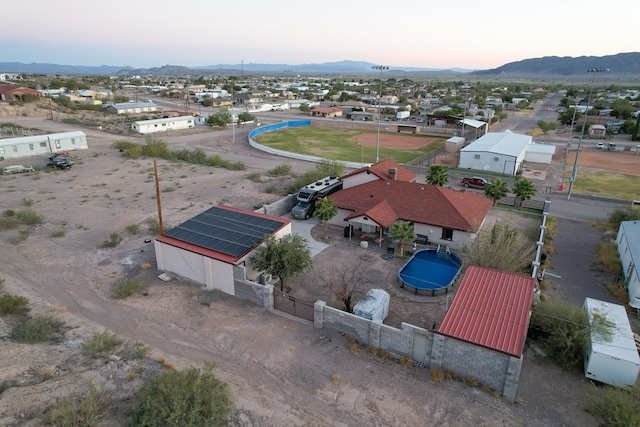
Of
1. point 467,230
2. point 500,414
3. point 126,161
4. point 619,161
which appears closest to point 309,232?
point 467,230

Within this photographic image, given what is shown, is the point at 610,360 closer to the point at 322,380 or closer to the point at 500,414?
the point at 500,414

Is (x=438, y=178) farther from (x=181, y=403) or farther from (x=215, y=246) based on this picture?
(x=181, y=403)

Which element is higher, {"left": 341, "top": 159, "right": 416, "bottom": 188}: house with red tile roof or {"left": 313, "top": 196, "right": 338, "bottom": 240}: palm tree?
{"left": 341, "top": 159, "right": 416, "bottom": 188}: house with red tile roof

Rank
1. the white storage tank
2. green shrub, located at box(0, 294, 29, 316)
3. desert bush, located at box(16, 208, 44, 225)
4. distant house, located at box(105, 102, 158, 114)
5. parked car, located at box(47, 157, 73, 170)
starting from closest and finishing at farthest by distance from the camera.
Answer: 1. the white storage tank
2. green shrub, located at box(0, 294, 29, 316)
3. desert bush, located at box(16, 208, 44, 225)
4. parked car, located at box(47, 157, 73, 170)
5. distant house, located at box(105, 102, 158, 114)

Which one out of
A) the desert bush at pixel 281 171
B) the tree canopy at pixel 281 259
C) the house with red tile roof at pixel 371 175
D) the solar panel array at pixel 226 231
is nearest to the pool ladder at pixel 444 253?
the house with red tile roof at pixel 371 175

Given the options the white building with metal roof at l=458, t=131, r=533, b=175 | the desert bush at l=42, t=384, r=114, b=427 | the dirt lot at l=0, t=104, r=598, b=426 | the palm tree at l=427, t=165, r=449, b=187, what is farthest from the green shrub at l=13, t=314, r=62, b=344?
the white building with metal roof at l=458, t=131, r=533, b=175

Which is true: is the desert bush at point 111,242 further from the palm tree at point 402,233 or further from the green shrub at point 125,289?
the palm tree at point 402,233

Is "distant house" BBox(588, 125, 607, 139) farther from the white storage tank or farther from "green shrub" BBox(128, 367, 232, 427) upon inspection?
"green shrub" BBox(128, 367, 232, 427)
